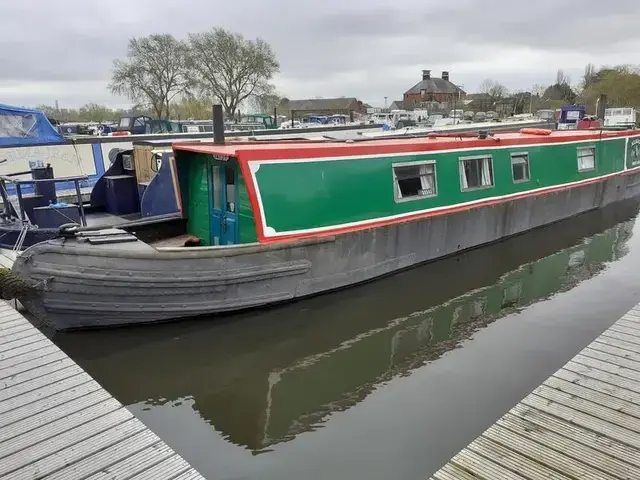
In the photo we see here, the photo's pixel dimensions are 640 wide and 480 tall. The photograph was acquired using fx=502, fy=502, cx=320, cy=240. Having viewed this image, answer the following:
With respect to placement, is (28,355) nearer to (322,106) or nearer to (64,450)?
(64,450)

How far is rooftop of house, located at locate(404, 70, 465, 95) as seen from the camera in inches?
2906

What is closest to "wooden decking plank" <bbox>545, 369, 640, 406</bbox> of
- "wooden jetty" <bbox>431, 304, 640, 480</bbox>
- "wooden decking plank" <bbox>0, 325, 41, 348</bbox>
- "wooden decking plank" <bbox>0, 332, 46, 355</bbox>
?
"wooden jetty" <bbox>431, 304, 640, 480</bbox>

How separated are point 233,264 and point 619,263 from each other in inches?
281

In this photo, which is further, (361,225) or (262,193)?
(361,225)

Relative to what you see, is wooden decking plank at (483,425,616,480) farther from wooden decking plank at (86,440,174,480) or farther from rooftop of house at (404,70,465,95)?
rooftop of house at (404,70,465,95)

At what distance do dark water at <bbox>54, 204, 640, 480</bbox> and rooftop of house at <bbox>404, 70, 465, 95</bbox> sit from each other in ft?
229

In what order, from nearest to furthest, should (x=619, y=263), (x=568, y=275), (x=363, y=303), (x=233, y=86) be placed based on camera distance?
(x=363, y=303)
(x=568, y=275)
(x=619, y=263)
(x=233, y=86)

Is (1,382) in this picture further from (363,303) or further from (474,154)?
(474,154)

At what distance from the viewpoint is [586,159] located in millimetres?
12398

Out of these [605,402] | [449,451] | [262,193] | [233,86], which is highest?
[233,86]

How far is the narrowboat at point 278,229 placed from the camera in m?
5.80

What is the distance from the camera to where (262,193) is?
645 cm

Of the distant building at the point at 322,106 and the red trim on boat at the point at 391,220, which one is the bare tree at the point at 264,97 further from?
the red trim on boat at the point at 391,220

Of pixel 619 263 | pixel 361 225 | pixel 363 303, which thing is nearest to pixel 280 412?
pixel 363 303
